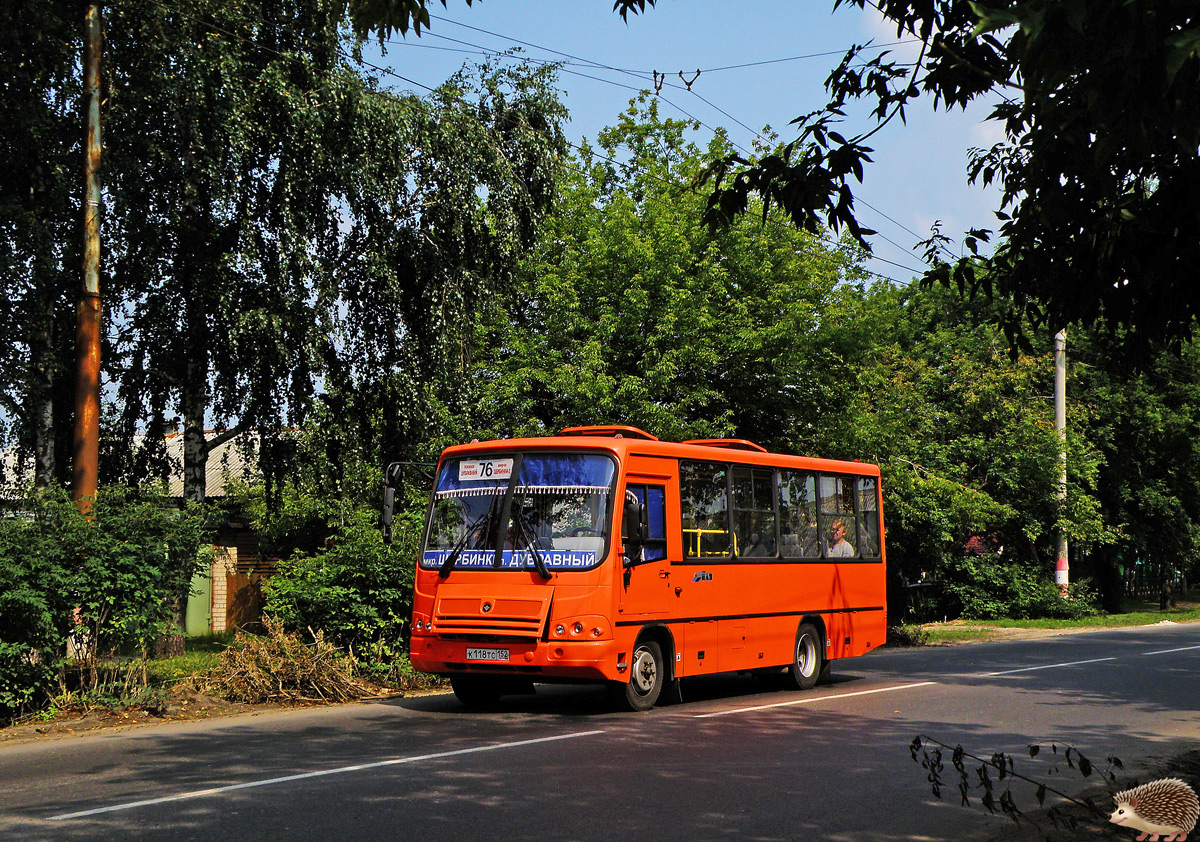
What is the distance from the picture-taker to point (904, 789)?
27.7 feet

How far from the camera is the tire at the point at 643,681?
13023 mm

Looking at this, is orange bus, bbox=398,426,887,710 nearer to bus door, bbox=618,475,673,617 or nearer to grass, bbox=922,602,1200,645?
→ bus door, bbox=618,475,673,617

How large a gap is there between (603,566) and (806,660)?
4.95 m

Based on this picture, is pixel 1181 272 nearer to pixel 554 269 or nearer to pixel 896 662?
pixel 896 662

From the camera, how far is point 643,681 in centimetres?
1333

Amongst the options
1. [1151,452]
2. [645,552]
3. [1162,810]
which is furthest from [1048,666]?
[1151,452]

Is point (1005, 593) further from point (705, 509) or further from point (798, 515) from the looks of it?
point (705, 509)

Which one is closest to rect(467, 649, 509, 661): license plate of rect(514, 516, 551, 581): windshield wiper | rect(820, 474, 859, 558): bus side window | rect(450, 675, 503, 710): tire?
rect(450, 675, 503, 710): tire

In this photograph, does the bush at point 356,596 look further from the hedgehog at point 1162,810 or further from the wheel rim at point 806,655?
the hedgehog at point 1162,810

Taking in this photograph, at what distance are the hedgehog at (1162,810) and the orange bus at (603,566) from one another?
749cm

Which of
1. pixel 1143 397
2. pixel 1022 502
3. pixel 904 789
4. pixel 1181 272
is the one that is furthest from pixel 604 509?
pixel 1143 397

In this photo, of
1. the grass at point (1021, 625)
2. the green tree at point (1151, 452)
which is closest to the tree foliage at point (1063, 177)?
the grass at point (1021, 625)

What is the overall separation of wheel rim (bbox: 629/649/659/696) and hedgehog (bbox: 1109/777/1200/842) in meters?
7.98

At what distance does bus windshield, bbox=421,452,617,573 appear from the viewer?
42.3 ft
